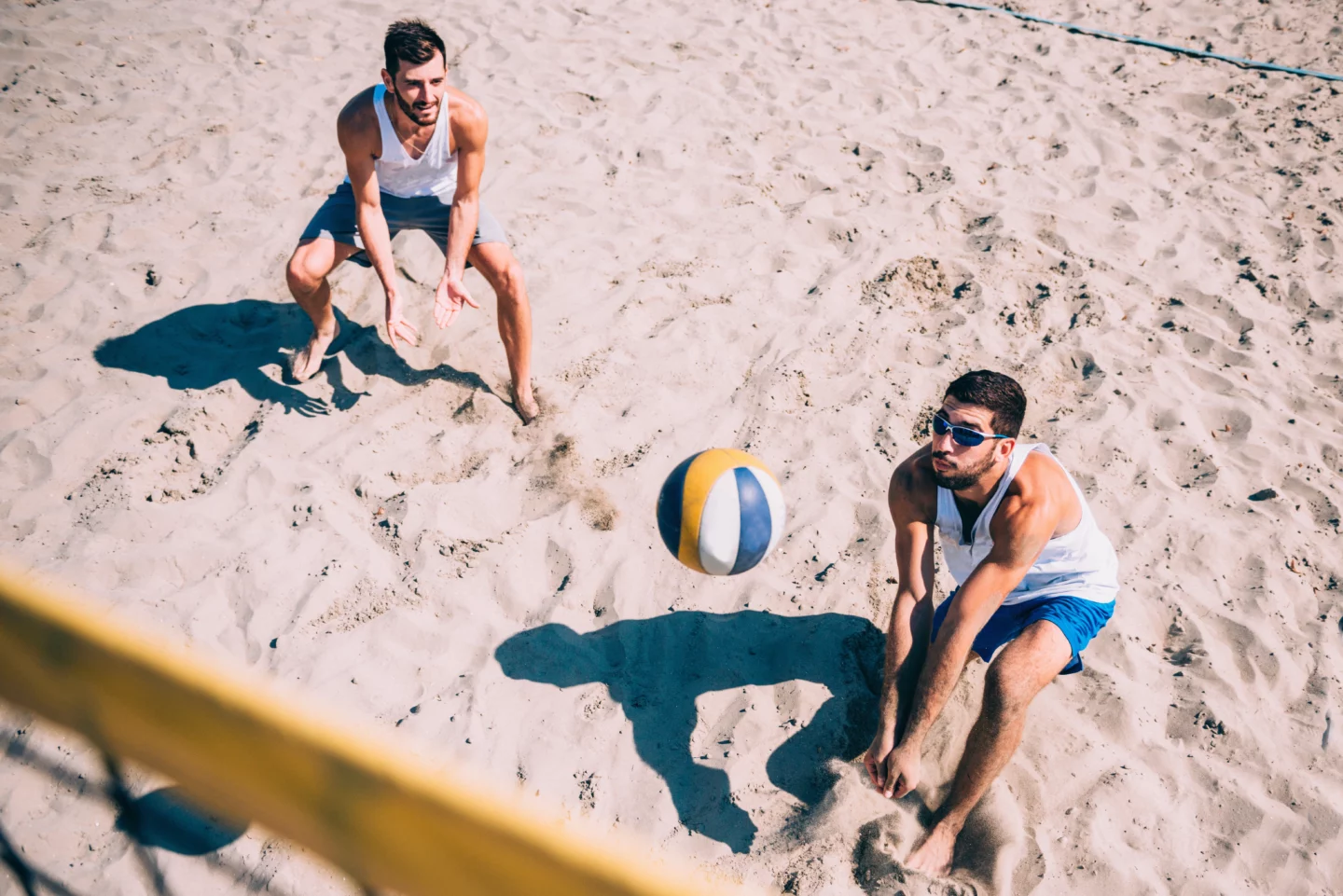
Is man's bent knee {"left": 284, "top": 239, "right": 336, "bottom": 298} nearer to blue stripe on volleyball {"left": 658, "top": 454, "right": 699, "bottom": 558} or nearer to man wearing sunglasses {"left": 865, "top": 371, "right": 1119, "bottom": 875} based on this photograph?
blue stripe on volleyball {"left": 658, "top": 454, "right": 699, "bottom": 558}

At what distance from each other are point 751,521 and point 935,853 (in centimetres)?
118

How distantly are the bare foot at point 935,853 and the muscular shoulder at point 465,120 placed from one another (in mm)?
3316

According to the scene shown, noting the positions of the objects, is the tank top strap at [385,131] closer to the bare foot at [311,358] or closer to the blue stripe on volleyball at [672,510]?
the bare foot at [311,358]

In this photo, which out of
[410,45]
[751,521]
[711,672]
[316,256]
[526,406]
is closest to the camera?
[751,521]

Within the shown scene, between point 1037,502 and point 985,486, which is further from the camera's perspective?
point 985,486

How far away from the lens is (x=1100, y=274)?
5.04m

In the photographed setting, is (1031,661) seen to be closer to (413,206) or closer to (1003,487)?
(1003,487)

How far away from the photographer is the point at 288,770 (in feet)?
3.28

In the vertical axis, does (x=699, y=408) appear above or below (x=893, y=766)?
above

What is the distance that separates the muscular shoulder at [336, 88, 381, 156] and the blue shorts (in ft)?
10.1

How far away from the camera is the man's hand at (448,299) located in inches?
152

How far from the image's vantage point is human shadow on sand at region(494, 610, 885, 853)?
9.55 feet

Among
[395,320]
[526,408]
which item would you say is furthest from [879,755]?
[395,320]

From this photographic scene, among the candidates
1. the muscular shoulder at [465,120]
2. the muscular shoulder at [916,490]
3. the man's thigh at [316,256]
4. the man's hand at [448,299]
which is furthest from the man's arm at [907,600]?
the man's thigh at [316,256]
